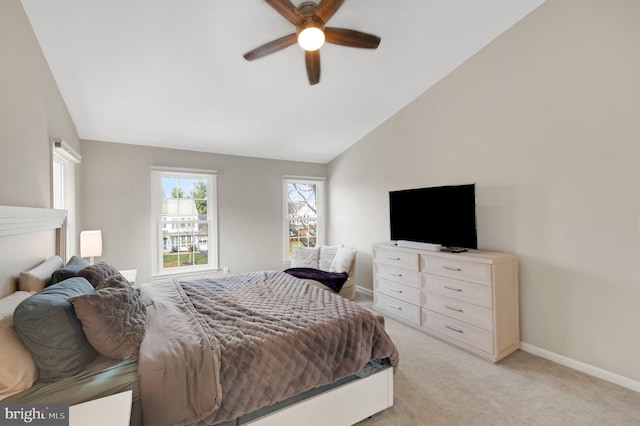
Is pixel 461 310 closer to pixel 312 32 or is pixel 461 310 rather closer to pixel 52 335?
pixel 312 32

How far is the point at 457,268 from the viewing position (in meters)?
2.63

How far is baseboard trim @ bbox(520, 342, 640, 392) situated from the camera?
2.00m

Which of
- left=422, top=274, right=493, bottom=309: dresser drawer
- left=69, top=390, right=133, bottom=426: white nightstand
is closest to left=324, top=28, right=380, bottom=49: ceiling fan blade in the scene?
left=422, top=274, right=493, bottom=309: dresser drawer

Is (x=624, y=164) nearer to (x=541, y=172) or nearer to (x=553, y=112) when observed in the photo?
(x=541, y=172)

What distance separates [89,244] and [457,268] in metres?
3.98

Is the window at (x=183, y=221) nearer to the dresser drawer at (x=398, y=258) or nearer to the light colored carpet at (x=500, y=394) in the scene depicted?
the dresser drawer at (x=398, y=258)

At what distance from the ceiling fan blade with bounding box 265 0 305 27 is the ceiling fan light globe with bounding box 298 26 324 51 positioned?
2.9 inches

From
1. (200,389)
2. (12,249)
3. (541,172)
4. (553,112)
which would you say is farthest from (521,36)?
(12,249)

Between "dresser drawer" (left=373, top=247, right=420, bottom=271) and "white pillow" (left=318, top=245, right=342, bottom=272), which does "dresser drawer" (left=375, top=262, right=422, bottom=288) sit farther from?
"white pillow" (left=318, top=245, right=342, bottom=272)

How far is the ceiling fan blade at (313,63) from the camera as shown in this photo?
2.16 meters

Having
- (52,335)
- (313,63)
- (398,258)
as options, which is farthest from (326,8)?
(398,258)

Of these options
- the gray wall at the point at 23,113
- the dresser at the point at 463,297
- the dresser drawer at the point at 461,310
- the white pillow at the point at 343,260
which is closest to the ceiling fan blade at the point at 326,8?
the gray wall at the point at 23,113

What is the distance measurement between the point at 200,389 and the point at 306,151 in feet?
12.9

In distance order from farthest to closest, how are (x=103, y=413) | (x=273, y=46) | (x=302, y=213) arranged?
1. (x=302, y=213)
2. (x=273, y=46)
3. (x=103, y=413)
